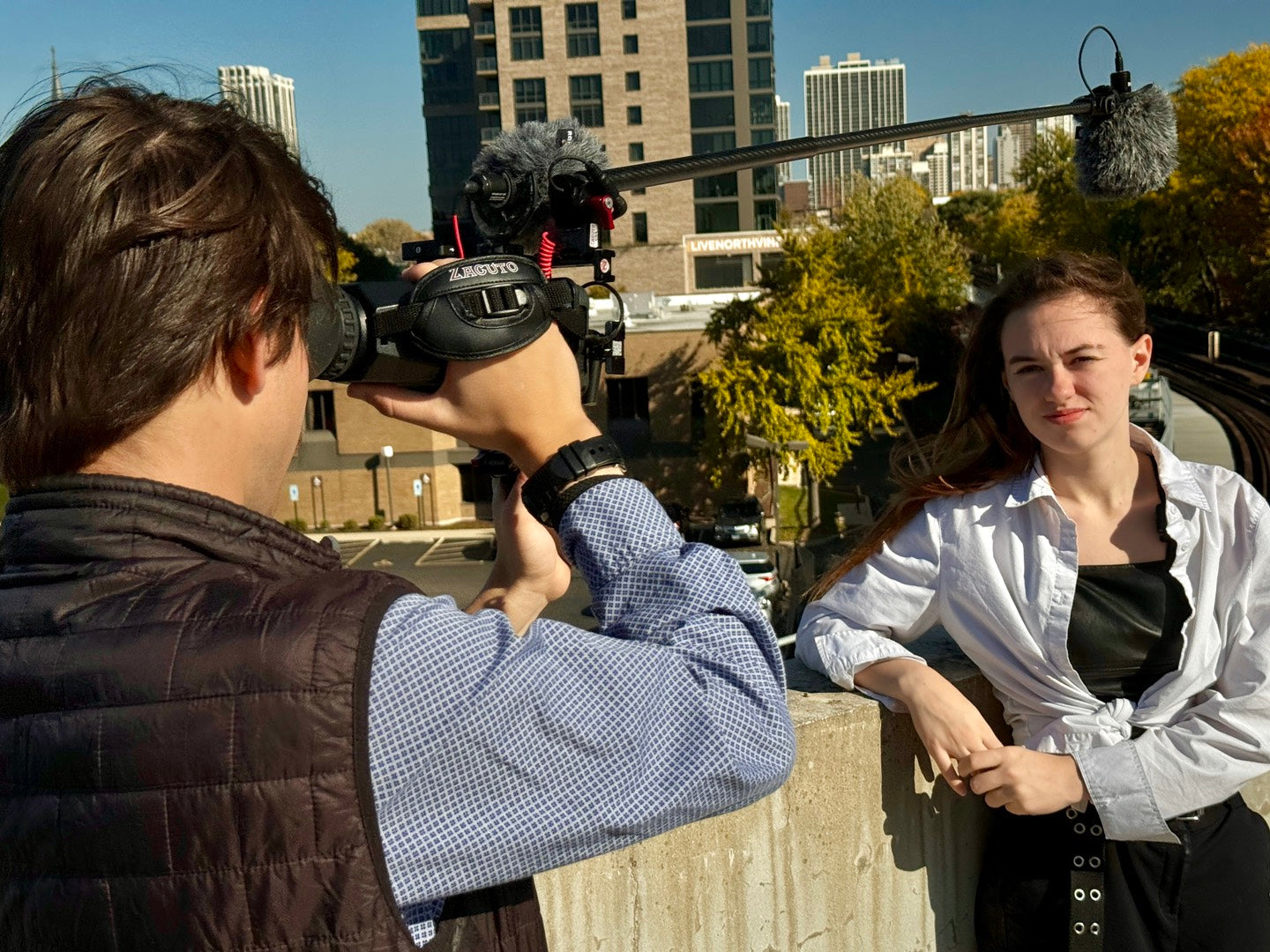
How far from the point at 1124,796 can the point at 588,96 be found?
55.1m

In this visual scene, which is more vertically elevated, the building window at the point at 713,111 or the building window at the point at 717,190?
the building window at the point at 713,111

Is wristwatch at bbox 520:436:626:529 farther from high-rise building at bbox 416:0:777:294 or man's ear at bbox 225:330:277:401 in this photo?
high-rise building at bbox 416:0:777:294

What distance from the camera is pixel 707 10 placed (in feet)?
186

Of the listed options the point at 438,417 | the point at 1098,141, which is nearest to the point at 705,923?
the point at 438,417

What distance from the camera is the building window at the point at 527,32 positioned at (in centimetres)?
5494

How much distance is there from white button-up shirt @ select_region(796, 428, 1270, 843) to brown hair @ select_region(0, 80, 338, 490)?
4.94ft

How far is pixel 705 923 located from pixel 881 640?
632 millimetres

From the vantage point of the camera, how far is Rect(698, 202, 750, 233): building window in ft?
184

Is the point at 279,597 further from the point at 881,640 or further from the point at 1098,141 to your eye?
the point at 1098,141

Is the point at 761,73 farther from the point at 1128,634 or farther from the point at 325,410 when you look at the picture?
the point at 1128,634

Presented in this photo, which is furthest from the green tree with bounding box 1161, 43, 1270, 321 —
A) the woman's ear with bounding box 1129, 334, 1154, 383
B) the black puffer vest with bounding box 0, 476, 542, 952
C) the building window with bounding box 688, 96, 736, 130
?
the black puffer vest with bounding box 0, 476, 542, 952

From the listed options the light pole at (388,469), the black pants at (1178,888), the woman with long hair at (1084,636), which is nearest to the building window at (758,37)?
the light pole at (388,469)

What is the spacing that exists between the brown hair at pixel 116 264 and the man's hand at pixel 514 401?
0.26 meters

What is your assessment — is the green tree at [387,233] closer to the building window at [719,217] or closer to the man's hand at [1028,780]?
the building window at [719,217]
